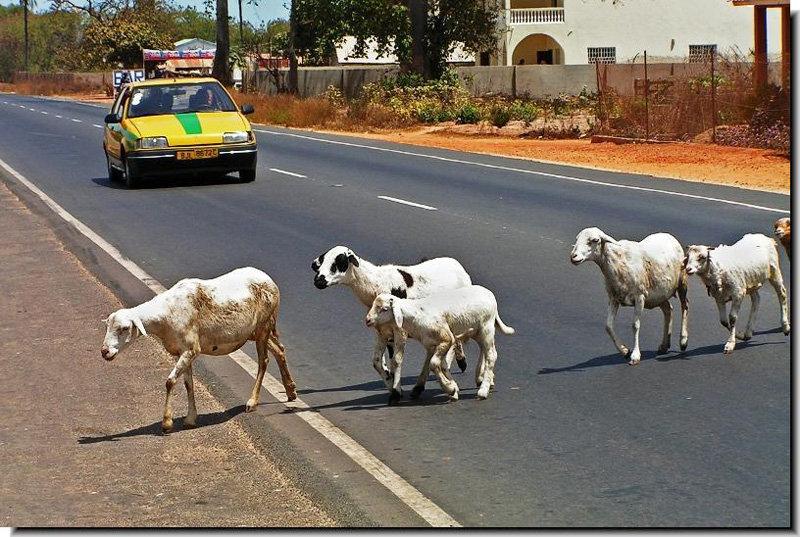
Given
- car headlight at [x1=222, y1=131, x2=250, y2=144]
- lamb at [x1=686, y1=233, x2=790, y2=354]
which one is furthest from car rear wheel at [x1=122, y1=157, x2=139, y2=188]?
lamb at [x1=686, y1=233, x2=790, y2=354]

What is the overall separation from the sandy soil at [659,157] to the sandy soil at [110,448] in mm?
13958

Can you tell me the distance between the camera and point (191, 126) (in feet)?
79.5

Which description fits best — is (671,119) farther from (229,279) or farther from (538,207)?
(229,279)

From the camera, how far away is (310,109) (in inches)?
1925

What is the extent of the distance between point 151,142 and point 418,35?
30.8 meters

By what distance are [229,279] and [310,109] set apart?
133 feet


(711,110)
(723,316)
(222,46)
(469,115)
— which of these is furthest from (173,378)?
(222,46)

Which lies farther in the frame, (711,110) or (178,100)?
(711,110)

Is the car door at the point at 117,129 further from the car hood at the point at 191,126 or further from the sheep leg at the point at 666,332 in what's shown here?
the sheep leg at the point at 666,332

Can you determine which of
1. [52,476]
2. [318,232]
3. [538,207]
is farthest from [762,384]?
[538,207]

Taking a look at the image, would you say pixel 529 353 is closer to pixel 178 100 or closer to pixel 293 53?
pixel 178 100

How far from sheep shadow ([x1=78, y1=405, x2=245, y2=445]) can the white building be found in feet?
190

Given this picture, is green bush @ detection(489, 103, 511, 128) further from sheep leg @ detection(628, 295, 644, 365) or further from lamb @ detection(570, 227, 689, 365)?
sheep leg @ detection(628, 295, 644, 365)

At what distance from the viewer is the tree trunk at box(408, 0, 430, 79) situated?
53.6 metres
